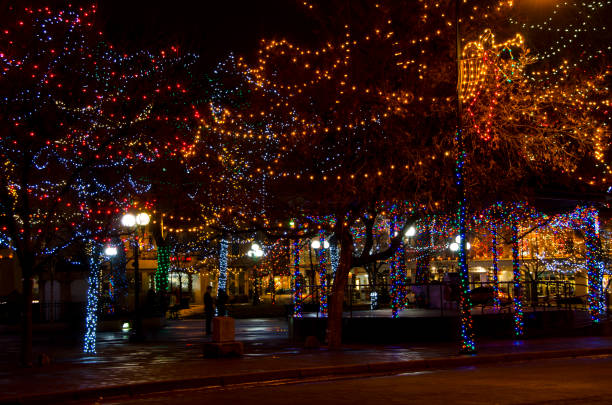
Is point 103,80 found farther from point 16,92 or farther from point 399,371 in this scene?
point 399,371

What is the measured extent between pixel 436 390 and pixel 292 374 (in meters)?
3.82

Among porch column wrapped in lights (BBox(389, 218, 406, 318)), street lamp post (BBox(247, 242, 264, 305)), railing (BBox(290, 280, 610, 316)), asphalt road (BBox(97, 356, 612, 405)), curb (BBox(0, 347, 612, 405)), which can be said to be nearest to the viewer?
asphalt road (BBox(97, 356, 612, 405))

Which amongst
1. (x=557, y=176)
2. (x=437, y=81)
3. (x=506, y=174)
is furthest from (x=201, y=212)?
(x=557, y=176)

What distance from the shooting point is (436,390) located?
1206 centimetres

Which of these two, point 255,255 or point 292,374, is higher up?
point 255,255

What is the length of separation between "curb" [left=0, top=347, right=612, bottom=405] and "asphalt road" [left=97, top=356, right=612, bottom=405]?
0.41 m

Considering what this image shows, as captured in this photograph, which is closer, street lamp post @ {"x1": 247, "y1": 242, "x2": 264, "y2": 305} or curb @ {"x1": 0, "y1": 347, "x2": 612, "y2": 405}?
curb @ {"x1": 0, "y1": 347, "x2": 612, "y2": 405}

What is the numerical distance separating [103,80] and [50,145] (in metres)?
2.44

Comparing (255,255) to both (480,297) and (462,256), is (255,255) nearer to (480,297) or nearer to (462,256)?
(480,297)

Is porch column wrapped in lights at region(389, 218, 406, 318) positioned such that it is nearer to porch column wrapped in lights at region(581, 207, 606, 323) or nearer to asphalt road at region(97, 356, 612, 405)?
porch column wrapped in lights at region(581, 207, 606, 323)

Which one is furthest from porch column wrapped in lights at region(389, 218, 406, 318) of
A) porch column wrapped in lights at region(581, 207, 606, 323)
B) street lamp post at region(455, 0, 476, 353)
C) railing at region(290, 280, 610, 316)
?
street lamp post at region(455, 0, 476, 353)

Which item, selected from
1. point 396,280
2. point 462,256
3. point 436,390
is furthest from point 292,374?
point 396,280

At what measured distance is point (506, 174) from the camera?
66.7 ft

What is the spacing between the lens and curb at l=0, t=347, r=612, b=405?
1223 centimetres
